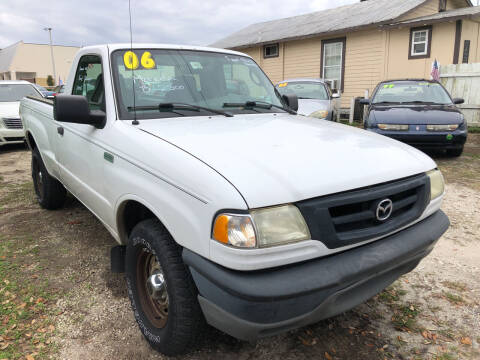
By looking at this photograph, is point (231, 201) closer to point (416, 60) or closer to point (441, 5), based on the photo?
point (416, 60)

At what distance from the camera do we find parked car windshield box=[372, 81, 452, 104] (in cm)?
822

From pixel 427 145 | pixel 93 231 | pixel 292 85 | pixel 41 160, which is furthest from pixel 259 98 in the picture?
pixel 292 85

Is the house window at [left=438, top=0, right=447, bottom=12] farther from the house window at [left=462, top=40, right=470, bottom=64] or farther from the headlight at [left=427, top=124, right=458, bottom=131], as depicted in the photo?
the headlight at [left=427, top=124, right=458, bottom=131]

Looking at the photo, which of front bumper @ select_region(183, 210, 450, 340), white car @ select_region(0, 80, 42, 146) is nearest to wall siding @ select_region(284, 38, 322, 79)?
white car @ select_region(0, 80, 42, 146)

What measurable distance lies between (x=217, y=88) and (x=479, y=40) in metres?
14.5

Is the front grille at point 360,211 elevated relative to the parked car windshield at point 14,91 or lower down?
lower down

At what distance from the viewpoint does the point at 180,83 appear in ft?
9.73

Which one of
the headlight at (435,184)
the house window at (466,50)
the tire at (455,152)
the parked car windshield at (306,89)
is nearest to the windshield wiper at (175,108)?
the headlight at (435,184)

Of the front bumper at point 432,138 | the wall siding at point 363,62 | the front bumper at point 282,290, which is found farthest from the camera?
the wall siding at point 363,62

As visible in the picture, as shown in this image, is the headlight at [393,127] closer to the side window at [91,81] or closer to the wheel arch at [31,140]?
the side window at [91,81]

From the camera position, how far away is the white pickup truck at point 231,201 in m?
1.71

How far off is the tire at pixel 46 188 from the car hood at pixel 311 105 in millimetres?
5641

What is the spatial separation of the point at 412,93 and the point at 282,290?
8.01m

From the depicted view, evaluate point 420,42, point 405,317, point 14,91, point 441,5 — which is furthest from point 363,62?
point 405,317
